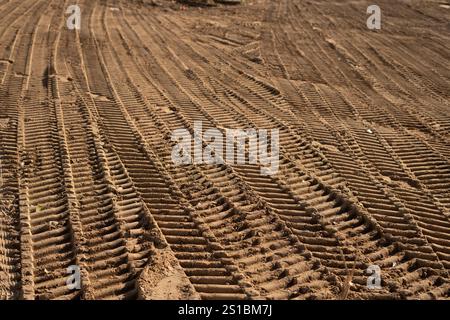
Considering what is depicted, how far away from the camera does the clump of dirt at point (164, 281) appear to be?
4.09 meters

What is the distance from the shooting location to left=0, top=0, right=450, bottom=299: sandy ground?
4387 millimetres

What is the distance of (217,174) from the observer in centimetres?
610

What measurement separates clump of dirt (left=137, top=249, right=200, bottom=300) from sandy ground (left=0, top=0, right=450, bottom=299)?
14mm

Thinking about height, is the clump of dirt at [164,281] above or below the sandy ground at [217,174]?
below

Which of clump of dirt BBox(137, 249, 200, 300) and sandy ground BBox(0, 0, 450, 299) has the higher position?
sandy ground BBox(0, 0, 450, 299)

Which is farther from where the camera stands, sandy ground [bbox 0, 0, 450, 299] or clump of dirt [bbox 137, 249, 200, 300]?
sandy ground [bbox 0, 0, 450, 299]

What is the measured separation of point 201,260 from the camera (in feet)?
14.8

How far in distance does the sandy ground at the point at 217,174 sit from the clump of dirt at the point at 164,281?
14 mm

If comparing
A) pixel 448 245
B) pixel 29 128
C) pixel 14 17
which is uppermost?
pixel 14 17

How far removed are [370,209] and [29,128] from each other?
4.93 meters

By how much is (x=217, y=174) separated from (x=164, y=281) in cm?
211

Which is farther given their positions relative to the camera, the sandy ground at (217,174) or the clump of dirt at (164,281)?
the sandy ground at (217,174)
